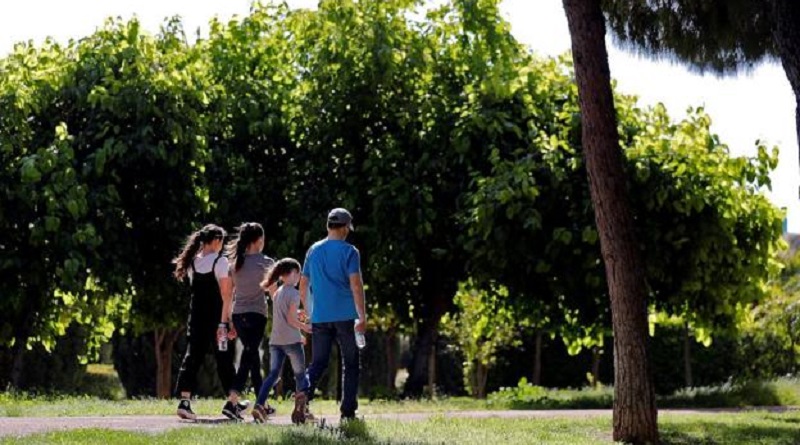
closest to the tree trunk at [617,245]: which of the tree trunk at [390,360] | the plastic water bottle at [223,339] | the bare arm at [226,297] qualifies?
the bare arm at [226,297]

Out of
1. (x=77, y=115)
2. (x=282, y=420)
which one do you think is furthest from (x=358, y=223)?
(x=282, y=420)

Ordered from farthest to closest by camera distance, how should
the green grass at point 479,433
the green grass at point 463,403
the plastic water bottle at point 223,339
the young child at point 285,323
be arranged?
the green grass at point 463,403, the young child at point 285,323, the plastic water bottle at point 223,339, the green grass at point 479,433

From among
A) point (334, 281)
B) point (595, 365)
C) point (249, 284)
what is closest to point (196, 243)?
point (249, 284)

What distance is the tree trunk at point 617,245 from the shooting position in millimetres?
12188

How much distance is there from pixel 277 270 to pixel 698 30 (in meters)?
5.67

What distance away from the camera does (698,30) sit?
14.7m

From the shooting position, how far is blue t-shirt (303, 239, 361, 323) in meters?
11.5

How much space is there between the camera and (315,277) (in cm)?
1165

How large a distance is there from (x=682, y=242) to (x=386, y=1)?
6.73 metres

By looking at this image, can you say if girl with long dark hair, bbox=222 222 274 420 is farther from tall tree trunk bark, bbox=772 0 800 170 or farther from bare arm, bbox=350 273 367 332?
tall tree trunk bark, bbox=772 0 800 170

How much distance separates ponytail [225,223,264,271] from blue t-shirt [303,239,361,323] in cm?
116

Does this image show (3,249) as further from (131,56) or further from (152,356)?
(152,356)

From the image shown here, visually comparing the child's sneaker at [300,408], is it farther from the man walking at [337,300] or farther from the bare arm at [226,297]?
the bare arm at [226,297]

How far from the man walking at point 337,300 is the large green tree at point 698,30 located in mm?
4718
